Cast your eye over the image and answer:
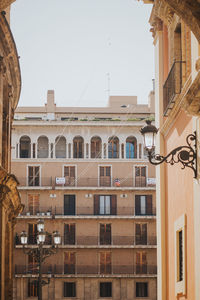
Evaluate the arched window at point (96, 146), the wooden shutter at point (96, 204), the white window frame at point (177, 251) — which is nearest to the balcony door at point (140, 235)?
the wooden shutter at point (96, 204)

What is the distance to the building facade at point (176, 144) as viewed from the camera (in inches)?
369

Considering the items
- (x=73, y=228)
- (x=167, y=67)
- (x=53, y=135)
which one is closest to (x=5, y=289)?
(x=167, y=67)

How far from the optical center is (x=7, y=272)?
21141 millimetres

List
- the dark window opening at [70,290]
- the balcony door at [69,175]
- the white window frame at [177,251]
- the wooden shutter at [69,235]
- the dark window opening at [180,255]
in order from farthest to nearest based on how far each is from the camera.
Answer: the balcony door at [69,175]
the wooden shutter at [69,235]
the dark window opening at [70,290]
the dark window opening at [180,255]
the white window frame at [177,251]

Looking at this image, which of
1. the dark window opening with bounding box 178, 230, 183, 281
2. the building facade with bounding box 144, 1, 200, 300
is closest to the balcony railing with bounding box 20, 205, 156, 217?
the building facade with bounding box 144, 1, 200, 300

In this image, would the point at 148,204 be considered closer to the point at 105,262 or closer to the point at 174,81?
the point at 105,262

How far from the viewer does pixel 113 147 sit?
162ft

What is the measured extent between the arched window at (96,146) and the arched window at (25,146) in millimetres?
4904

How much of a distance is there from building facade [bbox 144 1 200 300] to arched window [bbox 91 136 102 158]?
3451 centimetres

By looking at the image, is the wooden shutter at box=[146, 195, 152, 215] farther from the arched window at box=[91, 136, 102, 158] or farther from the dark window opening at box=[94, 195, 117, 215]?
the arched window at box=[91, 136, 102, 158]

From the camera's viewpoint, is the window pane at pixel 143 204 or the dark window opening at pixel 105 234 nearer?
the dark window opening at pixel 105 234

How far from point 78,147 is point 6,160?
28695 millimetres

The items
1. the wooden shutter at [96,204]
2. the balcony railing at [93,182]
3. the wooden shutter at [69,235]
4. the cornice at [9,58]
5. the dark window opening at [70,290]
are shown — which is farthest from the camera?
the balcony railing at [93,182]

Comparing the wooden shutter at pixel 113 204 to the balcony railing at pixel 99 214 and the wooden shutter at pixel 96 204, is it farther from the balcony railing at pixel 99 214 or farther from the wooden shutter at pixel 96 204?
the wooden shutter at pixel 96 204
